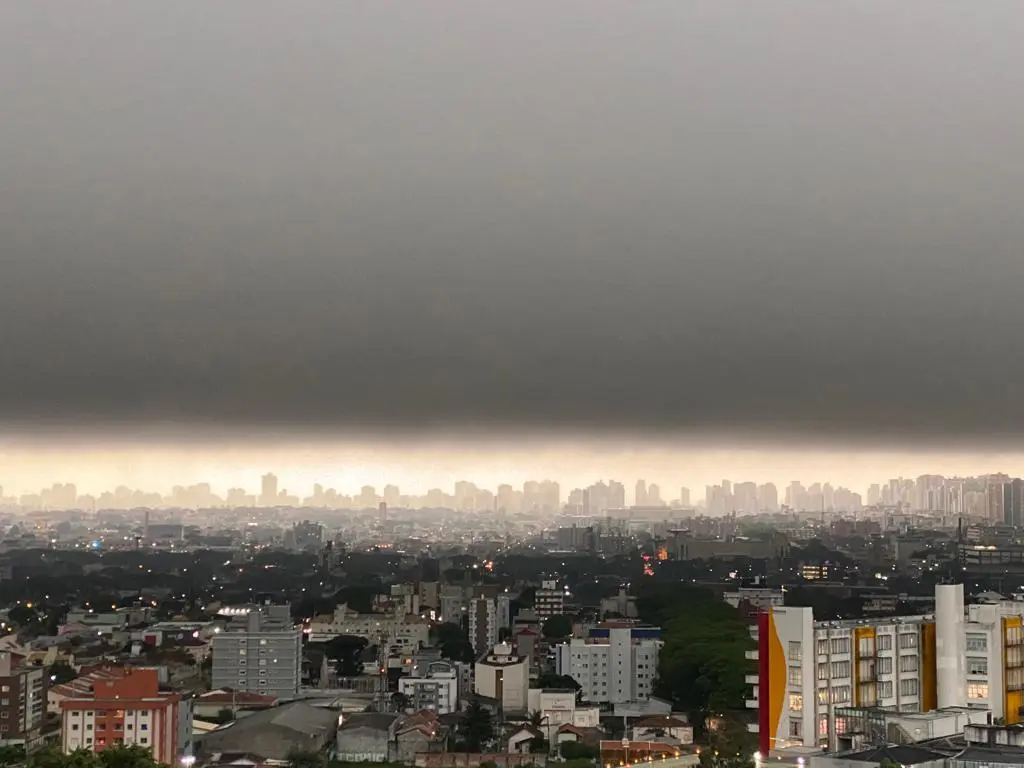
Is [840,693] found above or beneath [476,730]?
above

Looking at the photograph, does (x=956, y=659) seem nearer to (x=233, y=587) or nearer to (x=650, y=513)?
(x=233, y=587)

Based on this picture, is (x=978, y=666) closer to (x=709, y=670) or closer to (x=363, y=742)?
(x=363, y=742)

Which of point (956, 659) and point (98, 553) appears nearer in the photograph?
point (956, 659)

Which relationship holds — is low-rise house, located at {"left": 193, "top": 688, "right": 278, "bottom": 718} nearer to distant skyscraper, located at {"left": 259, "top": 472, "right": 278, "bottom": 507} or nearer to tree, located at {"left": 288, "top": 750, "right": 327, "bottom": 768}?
tree, located at {"left": 288, "top": 750, "right": 327, "bottom": 768}

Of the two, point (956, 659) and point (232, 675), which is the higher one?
Answer: point (956, 659)

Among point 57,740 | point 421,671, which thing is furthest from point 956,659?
point 421,671

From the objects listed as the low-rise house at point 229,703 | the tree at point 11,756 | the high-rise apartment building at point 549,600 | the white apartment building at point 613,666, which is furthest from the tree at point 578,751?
the high-rise apartment building at point 549,600

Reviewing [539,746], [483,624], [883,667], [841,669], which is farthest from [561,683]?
[841,669]
